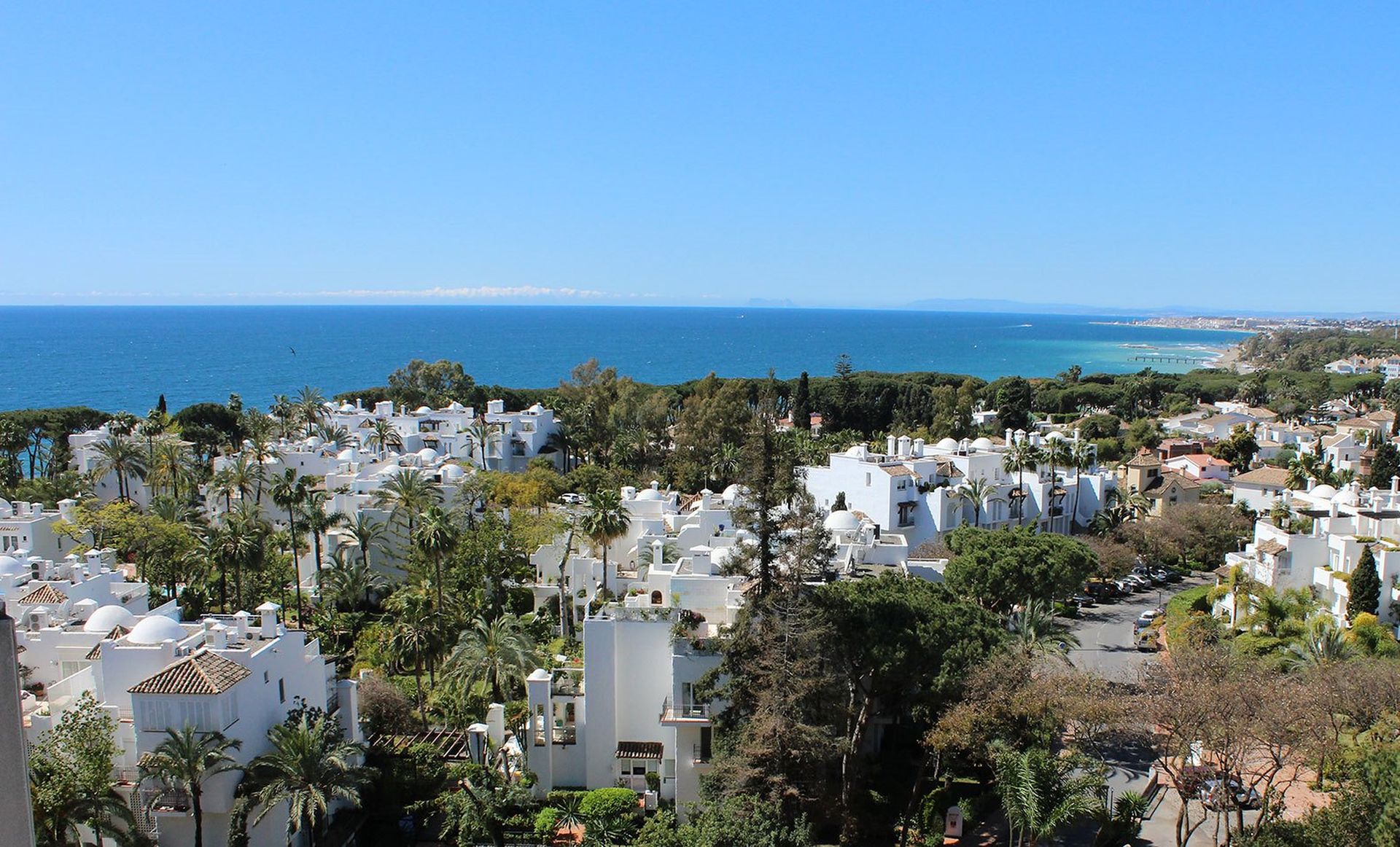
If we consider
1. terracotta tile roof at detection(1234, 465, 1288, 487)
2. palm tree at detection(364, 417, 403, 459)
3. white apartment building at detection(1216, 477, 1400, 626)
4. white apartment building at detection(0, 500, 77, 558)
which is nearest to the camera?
white apartment building at detection(1216, 477, 1400, 626)

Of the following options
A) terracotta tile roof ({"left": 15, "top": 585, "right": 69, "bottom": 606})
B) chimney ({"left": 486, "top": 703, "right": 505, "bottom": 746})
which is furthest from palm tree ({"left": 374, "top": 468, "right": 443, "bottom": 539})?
chimney ({"left": 486, "top": 703, "right": 505, "bottom": 746})

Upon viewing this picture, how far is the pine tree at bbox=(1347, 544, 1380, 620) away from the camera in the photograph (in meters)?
29.0

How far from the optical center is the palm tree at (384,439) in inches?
2087

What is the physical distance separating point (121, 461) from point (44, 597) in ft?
62.8

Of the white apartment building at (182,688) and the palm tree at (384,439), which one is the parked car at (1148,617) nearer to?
the white apartment building at (182,688)

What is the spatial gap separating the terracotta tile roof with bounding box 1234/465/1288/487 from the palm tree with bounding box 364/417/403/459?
48.6 m

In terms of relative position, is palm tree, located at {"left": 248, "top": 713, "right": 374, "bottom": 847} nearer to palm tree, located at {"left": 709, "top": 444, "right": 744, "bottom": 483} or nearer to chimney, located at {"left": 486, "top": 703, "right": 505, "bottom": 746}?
chimney, located at {"left": 486, "top": 703, "right": 505, "bottom": 746}

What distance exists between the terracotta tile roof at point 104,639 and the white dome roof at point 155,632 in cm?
97

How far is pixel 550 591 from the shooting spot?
34.5 m

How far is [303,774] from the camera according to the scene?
19.8m

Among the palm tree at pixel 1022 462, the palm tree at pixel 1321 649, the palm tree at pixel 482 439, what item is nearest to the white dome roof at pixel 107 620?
the palm tree at pixel 482 439

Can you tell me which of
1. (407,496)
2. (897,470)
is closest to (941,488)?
A: (897,470)

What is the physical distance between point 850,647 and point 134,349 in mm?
198464

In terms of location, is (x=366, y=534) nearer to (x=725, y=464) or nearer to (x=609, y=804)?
(x=609, y=804)
